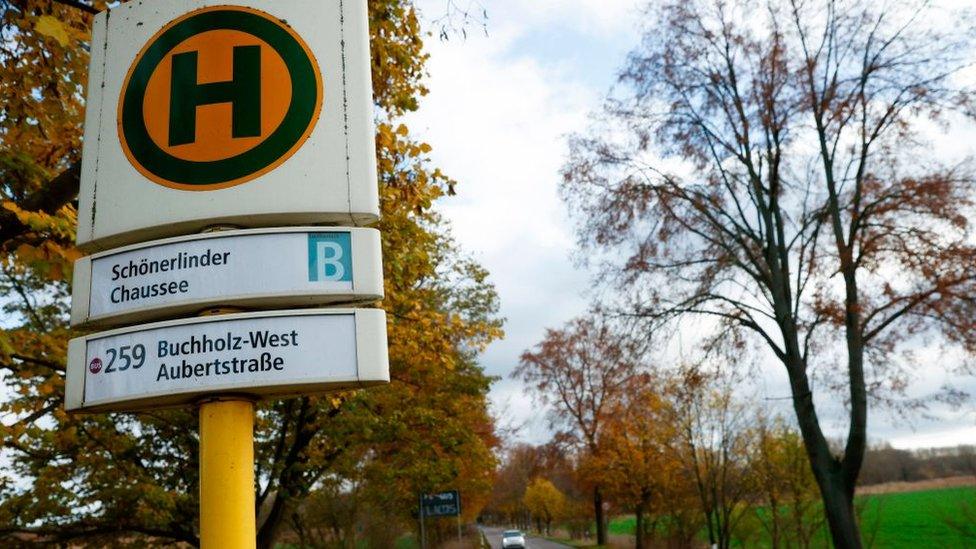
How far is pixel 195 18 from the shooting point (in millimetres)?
3066

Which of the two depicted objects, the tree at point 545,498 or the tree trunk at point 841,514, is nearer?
the tree trunk at point 841,514

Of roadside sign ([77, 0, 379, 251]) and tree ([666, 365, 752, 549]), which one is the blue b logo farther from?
tree ([666, 365, 752, 549])

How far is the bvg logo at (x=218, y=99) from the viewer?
2850 mm

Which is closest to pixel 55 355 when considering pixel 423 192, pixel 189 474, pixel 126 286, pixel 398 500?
pixel 423 192

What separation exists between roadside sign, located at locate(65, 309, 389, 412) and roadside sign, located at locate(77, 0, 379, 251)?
0.40m

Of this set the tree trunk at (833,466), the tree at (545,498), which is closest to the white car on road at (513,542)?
the tree at (545,498)

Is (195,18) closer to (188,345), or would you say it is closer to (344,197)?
(344,197)

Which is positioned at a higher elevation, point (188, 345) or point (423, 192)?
point (423, 192)

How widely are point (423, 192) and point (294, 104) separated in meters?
4.61

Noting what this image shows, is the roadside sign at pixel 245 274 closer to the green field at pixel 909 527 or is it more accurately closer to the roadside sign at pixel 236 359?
the roadside sign at pixel 236 359

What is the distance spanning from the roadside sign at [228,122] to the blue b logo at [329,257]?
116 mm

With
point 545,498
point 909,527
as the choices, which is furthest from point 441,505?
point 545,498

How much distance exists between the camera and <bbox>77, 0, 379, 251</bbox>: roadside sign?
2.83 m

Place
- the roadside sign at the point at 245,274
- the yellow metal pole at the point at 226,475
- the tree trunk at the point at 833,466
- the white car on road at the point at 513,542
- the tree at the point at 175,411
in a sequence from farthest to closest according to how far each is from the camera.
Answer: the white car on road at the point at 513,542 → the tree trunk at the point at 833,466 → the tree at the point at 175,411 → the roadside sign at the point at 245,274 → the yellow metal pole at the point at 226,475
